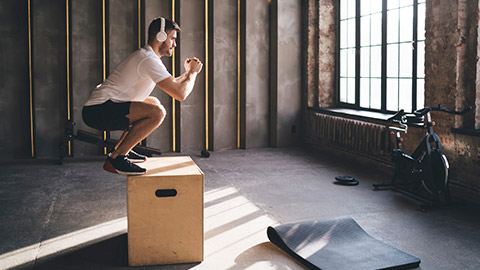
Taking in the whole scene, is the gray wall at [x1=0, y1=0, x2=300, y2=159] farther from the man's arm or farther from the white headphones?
the man's arm

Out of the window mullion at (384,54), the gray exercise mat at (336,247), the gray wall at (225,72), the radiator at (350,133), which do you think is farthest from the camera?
the gray wall at (225,72)

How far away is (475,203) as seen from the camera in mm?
4922

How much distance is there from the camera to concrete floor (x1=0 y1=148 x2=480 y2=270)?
356cm

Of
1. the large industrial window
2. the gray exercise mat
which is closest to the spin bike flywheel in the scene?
the gray exercise mat

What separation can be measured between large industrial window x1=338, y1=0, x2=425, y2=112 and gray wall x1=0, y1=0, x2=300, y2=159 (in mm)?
1034

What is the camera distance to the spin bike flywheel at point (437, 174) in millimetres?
4759

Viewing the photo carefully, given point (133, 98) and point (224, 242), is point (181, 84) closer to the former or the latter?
point (133, 98)

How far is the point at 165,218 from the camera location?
3.43m

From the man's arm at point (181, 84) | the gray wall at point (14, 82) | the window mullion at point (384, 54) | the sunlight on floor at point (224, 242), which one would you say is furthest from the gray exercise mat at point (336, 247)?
the gray wall at point (14, 82)

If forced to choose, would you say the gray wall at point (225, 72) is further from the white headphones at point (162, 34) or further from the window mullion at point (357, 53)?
the white headphones at point (162, 34)

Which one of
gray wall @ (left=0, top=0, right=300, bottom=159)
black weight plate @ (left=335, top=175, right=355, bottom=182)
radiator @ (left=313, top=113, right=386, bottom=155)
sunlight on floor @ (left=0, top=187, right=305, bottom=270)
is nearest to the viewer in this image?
sunlight on floor @ (left=0, top=187, right=305, bottom=270)

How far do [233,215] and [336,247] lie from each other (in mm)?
1253

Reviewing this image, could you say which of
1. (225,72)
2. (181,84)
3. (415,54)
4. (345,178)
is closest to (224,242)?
(181,84)

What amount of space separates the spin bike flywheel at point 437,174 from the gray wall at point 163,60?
4.05 metres
